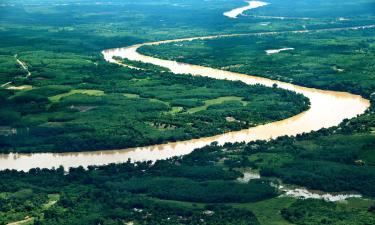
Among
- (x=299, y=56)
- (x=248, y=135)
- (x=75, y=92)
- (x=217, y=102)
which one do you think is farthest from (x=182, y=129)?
(x=299, y=56)

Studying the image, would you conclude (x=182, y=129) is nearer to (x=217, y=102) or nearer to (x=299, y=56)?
(x=217, y=102)

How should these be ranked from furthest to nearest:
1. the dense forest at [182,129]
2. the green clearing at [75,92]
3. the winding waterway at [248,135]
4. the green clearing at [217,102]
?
the green clearing at [75,92]
the green clearing at [217,102]
the winding waterway at [248,135]
the dense forest at [182,129]

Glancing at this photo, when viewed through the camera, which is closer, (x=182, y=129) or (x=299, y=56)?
(x=182, y=129)

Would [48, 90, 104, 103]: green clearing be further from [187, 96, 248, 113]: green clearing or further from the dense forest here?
[187, 96, 248, 113]: green clearing

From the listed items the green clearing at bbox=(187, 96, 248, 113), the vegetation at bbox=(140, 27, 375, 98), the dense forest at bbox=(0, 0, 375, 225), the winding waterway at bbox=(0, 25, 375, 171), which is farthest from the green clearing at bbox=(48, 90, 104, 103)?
the vegetation at bbox=(140, 27, 375, 98)

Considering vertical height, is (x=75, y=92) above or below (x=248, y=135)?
above

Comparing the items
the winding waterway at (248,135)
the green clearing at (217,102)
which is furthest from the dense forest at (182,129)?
the winding waterway at (248,135)

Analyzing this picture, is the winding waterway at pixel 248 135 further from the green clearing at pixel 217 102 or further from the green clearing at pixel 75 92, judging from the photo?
the green clearing at pixel 75 92

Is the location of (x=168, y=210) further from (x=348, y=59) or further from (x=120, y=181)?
(x=348, y=59)

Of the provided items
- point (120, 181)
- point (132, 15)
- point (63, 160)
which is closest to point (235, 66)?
point (63, 160)
